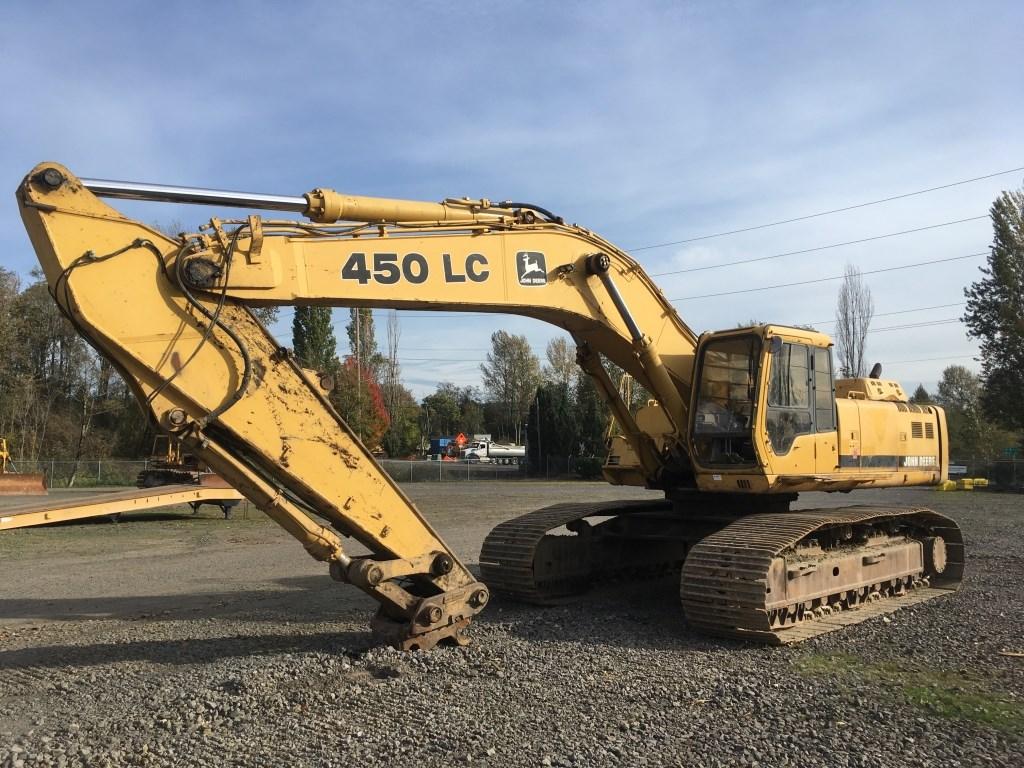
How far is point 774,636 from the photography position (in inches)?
289

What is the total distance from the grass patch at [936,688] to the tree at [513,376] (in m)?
76.2

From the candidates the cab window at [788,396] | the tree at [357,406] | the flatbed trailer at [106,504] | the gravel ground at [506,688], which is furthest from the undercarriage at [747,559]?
the tree at [357,406]

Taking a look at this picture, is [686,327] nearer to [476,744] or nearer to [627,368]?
[627,368]

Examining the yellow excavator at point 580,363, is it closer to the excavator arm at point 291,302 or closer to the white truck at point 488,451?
the excavator arm at point 291,302

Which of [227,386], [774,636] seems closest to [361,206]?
[227,386]

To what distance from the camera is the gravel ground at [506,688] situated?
16.3ft

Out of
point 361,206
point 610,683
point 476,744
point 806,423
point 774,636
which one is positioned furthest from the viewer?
point 806,423

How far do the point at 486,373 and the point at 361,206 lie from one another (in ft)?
265

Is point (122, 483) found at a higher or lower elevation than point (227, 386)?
lower

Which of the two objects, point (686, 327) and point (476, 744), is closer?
point (476, 744)

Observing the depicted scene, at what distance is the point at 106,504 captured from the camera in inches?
660

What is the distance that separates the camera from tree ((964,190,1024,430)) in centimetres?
4216

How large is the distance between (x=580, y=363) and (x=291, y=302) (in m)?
3.58

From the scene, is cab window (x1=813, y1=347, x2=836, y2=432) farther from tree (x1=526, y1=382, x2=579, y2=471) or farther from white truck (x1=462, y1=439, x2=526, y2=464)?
white truck (x1=462, y1=439, x2=526, y2=464)
